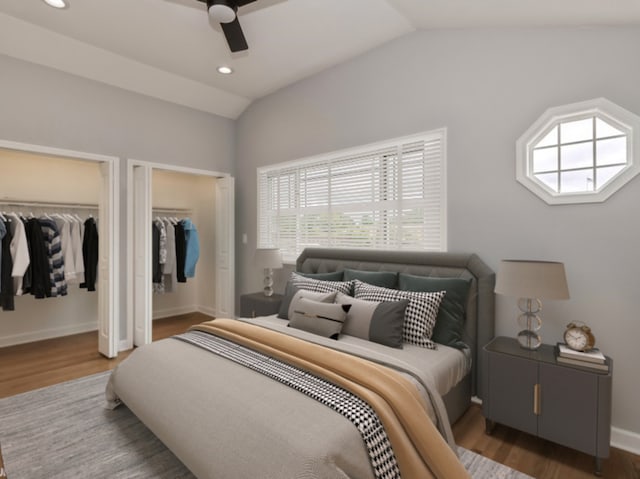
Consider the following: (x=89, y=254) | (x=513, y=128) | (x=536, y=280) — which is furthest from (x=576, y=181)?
(x=89, y=254)

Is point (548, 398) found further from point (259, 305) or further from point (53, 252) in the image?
point (53, 252)

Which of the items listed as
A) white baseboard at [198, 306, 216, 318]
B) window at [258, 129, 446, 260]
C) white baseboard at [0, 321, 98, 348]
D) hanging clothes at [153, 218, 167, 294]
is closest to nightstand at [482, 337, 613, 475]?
window at [258, 129, 446, 260]

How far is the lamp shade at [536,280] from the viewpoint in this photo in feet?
6.33

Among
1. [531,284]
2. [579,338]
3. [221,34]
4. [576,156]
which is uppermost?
[221,34]

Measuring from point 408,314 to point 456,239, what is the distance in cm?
81

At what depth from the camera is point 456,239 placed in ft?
8.90

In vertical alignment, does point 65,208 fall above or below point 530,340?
above

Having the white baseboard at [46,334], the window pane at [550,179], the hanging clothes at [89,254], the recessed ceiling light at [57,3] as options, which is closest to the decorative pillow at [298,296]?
the window pane at [550,179]

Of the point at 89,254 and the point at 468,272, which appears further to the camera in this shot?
the point at 89,254

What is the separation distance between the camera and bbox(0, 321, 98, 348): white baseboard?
392 cm

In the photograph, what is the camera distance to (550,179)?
7.57 ft

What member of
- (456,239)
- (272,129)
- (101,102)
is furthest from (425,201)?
(101,102)

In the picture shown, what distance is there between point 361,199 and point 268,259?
1193mm

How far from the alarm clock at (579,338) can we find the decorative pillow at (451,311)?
0.61m
